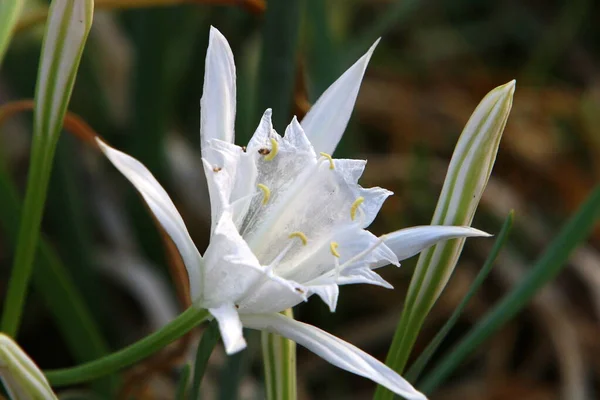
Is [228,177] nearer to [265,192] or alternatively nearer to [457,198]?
[265,192]

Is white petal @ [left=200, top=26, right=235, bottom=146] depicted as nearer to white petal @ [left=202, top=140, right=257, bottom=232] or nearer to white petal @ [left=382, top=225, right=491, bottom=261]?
white petal @ [left=202, top=140, right=257, bottom=232]

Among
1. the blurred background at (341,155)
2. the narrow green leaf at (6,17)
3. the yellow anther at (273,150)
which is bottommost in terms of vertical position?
the blurred background at (341,155)

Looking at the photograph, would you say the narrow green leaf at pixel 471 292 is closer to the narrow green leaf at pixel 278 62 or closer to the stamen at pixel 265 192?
the stamen at pixel 265 192

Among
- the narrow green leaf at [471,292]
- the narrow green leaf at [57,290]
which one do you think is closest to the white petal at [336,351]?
the narrow green leaf at [471,292]

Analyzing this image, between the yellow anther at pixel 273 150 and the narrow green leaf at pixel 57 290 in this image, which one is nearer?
the yellow anther at pixel 273 150

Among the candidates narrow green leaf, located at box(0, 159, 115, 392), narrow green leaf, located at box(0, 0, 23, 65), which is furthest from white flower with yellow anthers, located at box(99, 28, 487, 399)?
narrow green leaf, located at box(0, 159, 115, 392)

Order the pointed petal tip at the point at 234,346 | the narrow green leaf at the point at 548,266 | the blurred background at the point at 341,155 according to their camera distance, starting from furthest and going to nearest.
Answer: the blurred background at the point at 341,155
the narrow green leaf at the point at 548,266
the pointed petal tip at the point at 234,346
